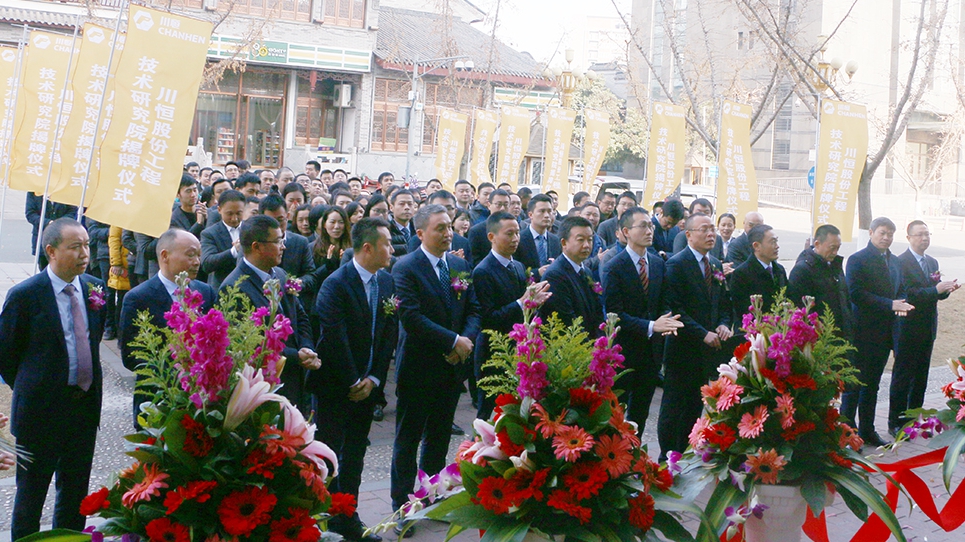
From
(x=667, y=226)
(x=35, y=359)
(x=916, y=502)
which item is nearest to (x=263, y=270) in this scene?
(x=35, y=359)

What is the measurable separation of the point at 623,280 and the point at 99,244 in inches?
245

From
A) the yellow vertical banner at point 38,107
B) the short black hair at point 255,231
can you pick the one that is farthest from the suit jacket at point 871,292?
the yellow vertical banner at point 38,107

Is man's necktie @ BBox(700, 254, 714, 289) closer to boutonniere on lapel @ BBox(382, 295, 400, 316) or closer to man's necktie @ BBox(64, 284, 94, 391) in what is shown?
boutonniere on lapel @ BBox(382, 295, 400, 316)

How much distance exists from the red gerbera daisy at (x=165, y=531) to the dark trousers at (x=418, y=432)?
2.84 m

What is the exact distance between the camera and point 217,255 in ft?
22.0

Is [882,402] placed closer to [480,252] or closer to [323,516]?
[480,252]

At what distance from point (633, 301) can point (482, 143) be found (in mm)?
11933

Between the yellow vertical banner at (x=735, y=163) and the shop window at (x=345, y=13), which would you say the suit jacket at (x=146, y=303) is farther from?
the shop window at (x=345, y=13)

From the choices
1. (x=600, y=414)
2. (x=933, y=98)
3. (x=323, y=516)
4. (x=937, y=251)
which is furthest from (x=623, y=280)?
(x=933, y=98)

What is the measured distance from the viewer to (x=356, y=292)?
5.03 m

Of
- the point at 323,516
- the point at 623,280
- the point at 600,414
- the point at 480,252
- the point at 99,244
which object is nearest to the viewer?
the point at 323,516

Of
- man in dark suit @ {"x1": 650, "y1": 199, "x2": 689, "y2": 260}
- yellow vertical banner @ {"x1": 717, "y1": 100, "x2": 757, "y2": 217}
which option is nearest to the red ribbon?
man in dark suit @ {"x1": 650, "y1": 199, "x2": 689, "y2": 260}

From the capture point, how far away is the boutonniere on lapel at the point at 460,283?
5527 millimetres

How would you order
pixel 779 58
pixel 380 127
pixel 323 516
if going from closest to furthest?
pixel 323 516, pixel 779 58, pixel 380 127
